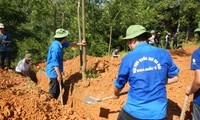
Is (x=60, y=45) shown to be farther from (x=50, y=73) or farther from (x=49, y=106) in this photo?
(x=49, y=106)

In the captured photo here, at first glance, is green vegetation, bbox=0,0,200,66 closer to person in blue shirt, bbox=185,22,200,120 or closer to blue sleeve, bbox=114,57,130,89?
person in blue shirt, bbox=185,22,200,120

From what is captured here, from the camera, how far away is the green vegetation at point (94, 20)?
1475cm

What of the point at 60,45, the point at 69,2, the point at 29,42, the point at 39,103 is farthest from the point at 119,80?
the point at 69,2

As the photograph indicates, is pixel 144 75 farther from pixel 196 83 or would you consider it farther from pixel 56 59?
pixel 56 59

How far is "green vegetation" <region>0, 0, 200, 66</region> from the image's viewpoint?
14750 mm

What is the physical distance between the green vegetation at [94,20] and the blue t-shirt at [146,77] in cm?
1052

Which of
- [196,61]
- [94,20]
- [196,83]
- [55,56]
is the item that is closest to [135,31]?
[196,61]

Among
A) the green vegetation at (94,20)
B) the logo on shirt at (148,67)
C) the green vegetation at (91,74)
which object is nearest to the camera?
the logo on shirt at (148,67)

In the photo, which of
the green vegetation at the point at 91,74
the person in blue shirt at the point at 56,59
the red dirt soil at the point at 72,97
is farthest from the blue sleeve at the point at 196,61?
the green vegetation at the point at 91,74

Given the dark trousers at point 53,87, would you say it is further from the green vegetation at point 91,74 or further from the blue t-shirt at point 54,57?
the green vegetation at point 91,74

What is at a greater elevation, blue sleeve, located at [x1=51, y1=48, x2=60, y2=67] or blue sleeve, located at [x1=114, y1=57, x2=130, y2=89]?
blue sleeve, located at [x1=114, y1=57, x2=130, y2=89]

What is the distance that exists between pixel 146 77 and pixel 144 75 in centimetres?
3

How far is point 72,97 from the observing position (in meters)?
6.61

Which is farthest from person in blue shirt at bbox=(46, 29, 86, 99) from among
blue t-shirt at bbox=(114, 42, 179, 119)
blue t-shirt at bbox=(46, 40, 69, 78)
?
blue t-shirt at bbox=(114, 42, 179, 119)
